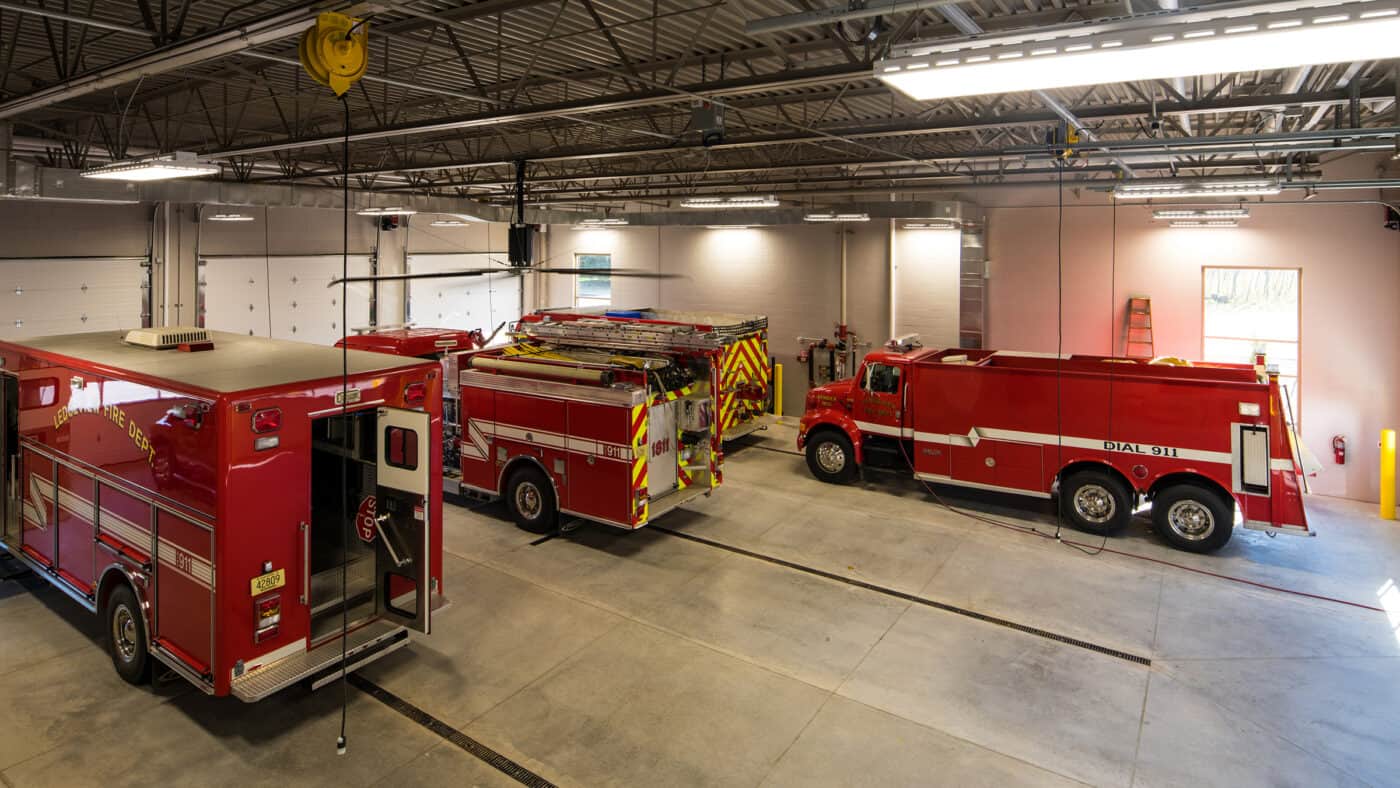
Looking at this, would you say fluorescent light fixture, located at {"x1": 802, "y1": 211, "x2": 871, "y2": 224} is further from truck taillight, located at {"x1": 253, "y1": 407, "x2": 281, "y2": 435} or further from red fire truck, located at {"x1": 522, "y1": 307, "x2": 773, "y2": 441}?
truck taillight, located at {"x1": 253, "y1": 407, "x2": 281, "y2": 435}

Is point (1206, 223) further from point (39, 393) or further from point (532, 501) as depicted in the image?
point (39, 393)

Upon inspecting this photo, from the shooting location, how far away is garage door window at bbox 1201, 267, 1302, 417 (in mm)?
14961

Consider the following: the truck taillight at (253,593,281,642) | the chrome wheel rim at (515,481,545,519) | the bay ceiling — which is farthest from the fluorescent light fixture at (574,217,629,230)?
the truck taillight at (253,593,281,642)

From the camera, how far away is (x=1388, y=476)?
41.5 ft

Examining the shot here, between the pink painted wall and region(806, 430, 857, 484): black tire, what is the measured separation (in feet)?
22.1

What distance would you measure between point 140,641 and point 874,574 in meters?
7.63

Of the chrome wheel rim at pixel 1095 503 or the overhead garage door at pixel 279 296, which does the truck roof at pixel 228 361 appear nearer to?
the overhead garage door at pixel 279 296

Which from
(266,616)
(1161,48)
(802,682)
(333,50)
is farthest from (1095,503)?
(333,50)

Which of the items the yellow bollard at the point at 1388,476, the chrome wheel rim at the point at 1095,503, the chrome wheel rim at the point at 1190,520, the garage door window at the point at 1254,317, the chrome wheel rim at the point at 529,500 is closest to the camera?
the chrome wheel rim at the point at 1190,520

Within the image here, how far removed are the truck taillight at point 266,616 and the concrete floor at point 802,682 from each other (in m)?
0.91

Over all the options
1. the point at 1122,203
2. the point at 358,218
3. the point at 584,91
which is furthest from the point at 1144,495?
the point at 358,218

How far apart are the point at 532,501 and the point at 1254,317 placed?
1421 centimetres

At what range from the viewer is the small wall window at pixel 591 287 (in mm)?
24891

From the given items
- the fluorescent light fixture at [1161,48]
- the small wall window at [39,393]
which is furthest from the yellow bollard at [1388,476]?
the small wall window at [39,393]
